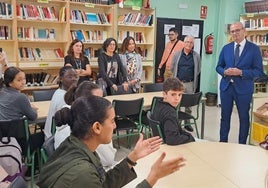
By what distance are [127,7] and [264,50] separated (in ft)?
10.7

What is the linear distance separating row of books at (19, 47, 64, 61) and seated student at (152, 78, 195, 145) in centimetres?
327

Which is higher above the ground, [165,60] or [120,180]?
[165,60]

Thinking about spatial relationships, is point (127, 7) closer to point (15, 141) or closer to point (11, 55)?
point (11, 55)

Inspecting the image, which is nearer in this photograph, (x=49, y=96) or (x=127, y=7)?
(x=49, y=96)

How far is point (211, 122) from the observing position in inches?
225

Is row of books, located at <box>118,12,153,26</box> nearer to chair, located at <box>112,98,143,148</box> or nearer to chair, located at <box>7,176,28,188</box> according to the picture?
chair, located at <box>112,98,143,148</box>

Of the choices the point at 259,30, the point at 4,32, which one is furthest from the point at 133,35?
the point at 259,30

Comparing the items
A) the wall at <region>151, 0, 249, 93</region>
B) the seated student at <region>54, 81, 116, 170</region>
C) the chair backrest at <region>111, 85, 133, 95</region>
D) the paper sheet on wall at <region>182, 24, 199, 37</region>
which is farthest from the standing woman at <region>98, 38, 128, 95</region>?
the paper sheet on wall at <region>182, 24, 199, 37</region>

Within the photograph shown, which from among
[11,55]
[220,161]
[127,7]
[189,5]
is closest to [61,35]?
[11,55]

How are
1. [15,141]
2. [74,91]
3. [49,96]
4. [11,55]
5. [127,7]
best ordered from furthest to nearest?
1. [127,7]
2. [11,55]
3. [49,96]
4. [15,141]
5. [74,91]

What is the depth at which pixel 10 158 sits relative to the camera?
2402 mm

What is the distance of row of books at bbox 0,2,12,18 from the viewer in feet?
15.7

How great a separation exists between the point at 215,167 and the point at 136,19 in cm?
469

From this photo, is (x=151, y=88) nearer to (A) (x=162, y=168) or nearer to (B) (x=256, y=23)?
(B) (x=256, y=23)
